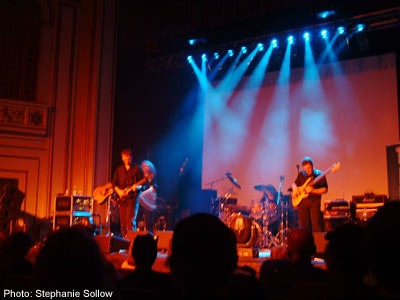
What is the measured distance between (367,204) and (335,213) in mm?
888

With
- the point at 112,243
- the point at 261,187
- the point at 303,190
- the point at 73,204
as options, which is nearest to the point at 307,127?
the point at 261,187

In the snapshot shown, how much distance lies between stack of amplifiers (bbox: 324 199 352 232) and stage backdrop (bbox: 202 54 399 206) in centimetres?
200

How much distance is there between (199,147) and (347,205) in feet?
17.9

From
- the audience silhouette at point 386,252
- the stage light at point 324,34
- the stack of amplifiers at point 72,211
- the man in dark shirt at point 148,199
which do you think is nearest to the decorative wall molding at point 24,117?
the stack of amplifiers at point 72,211

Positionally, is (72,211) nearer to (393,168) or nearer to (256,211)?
(256,211)

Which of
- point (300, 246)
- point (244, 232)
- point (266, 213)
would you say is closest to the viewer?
point (300, 246)

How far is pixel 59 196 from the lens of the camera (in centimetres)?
1012

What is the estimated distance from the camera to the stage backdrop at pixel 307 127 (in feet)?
36.3

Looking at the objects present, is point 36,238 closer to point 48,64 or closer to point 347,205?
point 48,64

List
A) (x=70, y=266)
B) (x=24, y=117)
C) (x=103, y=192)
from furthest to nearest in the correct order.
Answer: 1. (x=24, y=117)
2. (x=103, y=192)
3. (x=70, y=266)

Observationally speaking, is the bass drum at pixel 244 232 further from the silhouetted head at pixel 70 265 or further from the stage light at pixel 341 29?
the silhouetted head at pixel 70 265

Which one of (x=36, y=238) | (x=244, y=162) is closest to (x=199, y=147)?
(x=244, y=162)

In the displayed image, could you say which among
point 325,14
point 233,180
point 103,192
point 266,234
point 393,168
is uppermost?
point 325,14

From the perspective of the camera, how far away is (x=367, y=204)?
31.8 feet
